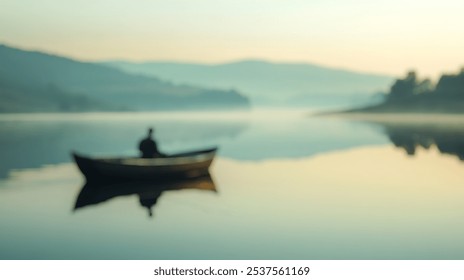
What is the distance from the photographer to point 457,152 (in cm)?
1508

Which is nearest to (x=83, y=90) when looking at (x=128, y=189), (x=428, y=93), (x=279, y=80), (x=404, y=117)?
(x=279, y=80)

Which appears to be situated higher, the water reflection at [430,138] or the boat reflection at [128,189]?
the water reflection at [430,138]

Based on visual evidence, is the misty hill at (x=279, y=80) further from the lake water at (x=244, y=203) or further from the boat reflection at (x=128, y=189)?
the boat reflection at (x=128, y=189)

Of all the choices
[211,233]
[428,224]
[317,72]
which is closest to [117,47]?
[317,72]

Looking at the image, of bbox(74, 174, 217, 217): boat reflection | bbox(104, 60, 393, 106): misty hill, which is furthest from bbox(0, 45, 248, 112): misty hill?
bbox(74, 174, 217, 217): boat reflection

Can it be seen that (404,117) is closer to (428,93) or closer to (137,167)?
(428,93)

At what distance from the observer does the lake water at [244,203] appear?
7.95m

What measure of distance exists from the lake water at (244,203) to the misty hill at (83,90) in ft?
1.61

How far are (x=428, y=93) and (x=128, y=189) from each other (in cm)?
1201

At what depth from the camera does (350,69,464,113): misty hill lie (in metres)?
14.6

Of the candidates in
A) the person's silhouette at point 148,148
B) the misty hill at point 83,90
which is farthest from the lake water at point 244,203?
the person's silhouette at point 148,148

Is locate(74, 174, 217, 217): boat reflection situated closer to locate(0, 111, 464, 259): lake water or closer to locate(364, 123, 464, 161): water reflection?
locate(0, 111, 464, 259): lake water

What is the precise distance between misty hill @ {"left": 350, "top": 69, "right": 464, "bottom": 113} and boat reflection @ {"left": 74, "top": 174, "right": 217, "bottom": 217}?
7000 mm

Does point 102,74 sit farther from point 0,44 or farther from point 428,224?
point 428,224
